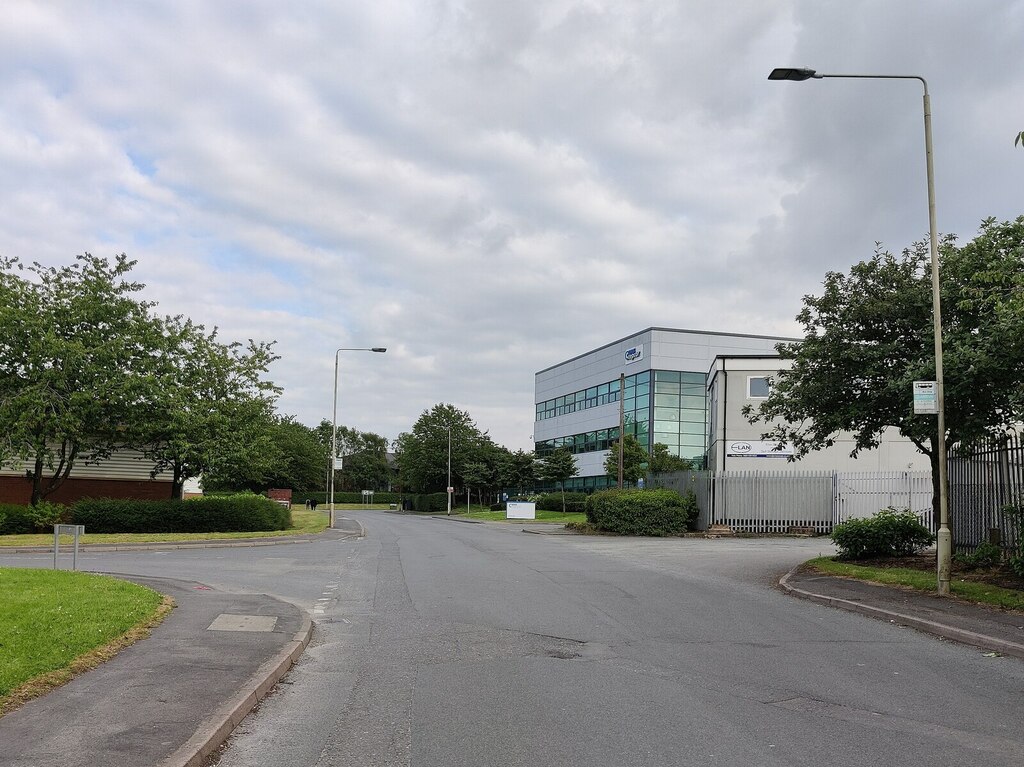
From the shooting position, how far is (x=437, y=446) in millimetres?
92375

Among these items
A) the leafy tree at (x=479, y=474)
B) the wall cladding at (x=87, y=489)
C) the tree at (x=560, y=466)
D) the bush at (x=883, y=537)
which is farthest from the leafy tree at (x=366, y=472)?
the bush at (x=883, y=537)

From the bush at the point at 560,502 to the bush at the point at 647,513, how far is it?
95.5ft

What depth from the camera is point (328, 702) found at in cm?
708

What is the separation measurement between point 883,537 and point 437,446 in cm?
7557

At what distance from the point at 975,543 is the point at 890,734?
497 inches

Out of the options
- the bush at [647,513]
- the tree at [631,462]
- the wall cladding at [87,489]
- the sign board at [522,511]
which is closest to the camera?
the bush at [647,513]

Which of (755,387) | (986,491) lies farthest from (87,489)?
(986,491)

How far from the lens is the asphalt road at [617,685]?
5.75 meters

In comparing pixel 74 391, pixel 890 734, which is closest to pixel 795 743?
pixel 890 734

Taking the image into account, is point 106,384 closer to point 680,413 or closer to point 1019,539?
point 1019,539

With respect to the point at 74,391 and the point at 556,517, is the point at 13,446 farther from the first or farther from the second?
the point at 556,517

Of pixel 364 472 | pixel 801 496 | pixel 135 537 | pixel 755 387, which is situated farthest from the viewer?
pixel 364 472

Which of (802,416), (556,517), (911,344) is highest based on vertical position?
(911,344)

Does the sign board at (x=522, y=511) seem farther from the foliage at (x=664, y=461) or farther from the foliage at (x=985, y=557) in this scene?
the foliage at (x=985, y=557)
